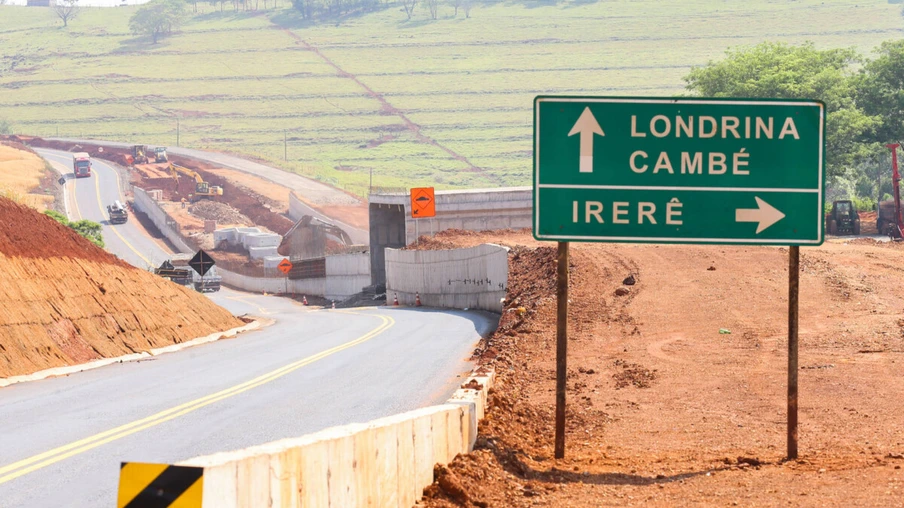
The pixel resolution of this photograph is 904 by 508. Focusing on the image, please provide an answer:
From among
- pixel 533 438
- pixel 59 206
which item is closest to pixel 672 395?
pixel 533 438

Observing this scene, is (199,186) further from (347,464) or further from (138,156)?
(347,464)

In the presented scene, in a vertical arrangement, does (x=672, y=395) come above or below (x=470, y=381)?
below

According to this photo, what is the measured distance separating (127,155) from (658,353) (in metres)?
130

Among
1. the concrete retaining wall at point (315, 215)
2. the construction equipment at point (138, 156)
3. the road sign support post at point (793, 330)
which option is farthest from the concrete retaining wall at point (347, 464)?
the construction equipment at point (138, 156)

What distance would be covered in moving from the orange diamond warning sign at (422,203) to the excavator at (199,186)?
5490cm

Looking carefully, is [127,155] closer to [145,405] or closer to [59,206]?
[59,206]

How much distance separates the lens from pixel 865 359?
1800 cm

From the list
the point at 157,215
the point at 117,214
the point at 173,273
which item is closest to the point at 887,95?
the point at 173,273

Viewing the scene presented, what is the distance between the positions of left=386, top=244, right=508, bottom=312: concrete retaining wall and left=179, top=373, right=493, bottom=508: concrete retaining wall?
34751 mm

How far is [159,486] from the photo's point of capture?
483cm

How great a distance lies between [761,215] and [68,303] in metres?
18.6

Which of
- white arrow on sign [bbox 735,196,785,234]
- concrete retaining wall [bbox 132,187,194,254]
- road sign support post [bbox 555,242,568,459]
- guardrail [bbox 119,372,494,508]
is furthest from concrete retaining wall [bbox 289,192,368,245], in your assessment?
guardrail [bbox 119,372,494,508]

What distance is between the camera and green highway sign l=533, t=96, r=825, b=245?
36.8 feet

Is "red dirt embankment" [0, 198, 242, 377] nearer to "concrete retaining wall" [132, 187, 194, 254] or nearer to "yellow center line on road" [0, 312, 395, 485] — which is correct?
"yellow center line on road" [0, 312, 395, 485]
